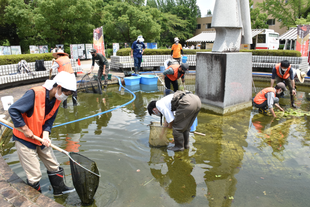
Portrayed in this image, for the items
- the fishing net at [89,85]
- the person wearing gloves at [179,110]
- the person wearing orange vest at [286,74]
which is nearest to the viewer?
the person wearing gloves at [179,110]

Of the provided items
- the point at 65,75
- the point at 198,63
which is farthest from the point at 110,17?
the point at 65,75

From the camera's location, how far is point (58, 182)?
3.18 meters

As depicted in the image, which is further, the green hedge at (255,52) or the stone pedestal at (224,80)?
the green hedge at (255,52)

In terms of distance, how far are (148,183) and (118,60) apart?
37.3ft

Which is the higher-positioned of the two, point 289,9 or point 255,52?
point 289,9

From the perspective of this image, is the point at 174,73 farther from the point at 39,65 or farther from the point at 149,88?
the point at 39,65

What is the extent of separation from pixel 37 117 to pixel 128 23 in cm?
2637

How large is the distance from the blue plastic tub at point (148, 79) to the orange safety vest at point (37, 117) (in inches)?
306

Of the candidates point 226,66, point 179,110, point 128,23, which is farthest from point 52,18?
point 179,110

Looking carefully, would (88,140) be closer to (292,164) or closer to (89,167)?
(89,167)

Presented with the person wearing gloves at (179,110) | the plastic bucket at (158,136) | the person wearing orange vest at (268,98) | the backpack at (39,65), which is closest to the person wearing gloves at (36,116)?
the person wearing gloves at (179,110)

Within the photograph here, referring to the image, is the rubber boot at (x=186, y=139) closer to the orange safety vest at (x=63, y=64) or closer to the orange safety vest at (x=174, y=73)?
the orange safety vest at (x=174, y=73)

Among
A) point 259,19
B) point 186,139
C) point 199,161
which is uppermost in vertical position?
point 259,19

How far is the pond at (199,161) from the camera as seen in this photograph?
10.5 ft
